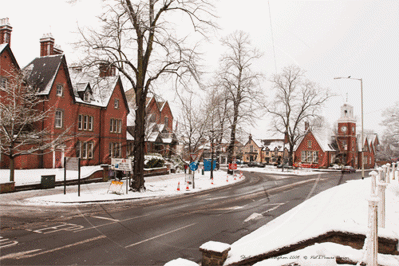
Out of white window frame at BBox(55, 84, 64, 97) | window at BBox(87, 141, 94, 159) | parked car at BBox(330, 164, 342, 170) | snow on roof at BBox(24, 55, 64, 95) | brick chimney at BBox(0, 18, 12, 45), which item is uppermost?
brick chimney at BBox(0, 18, 12, 45)

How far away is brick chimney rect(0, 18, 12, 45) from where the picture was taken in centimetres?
2811

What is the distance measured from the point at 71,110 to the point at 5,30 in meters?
9.79

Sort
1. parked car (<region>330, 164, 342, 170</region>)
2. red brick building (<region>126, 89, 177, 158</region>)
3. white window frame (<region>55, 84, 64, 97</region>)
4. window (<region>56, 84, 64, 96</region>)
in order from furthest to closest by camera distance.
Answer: parked car (<region>330, 164, 342, 170</region>) < red brick building (<region>126, 89, 177, 158</region>) < window (<region>56, 84, 64, 96</region>) < white window frame (<region>55, 84, 64, 97</region>)

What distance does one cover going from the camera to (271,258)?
5.81m

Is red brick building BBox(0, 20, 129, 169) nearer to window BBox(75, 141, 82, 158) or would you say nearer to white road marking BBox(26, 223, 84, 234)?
window BBox(75, 141, 82, 158)

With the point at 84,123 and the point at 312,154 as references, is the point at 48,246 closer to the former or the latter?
the point at 84,123

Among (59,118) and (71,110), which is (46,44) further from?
(59,118)

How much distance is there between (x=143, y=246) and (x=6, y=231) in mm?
4974

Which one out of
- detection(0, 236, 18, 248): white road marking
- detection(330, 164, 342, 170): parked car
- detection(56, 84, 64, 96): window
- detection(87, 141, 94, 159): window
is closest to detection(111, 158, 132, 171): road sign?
detection(0, 236, 18, 248): white road marking

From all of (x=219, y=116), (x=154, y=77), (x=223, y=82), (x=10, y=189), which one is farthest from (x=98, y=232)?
(x=223, y=82)

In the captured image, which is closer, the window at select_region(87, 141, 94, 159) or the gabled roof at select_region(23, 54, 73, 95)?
the gabled roof at select_region(23, 54, 73, 95)

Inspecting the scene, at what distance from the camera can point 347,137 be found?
2601 inches

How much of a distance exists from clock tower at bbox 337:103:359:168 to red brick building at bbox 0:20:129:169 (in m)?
45.6

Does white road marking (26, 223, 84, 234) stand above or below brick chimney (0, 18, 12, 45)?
below
